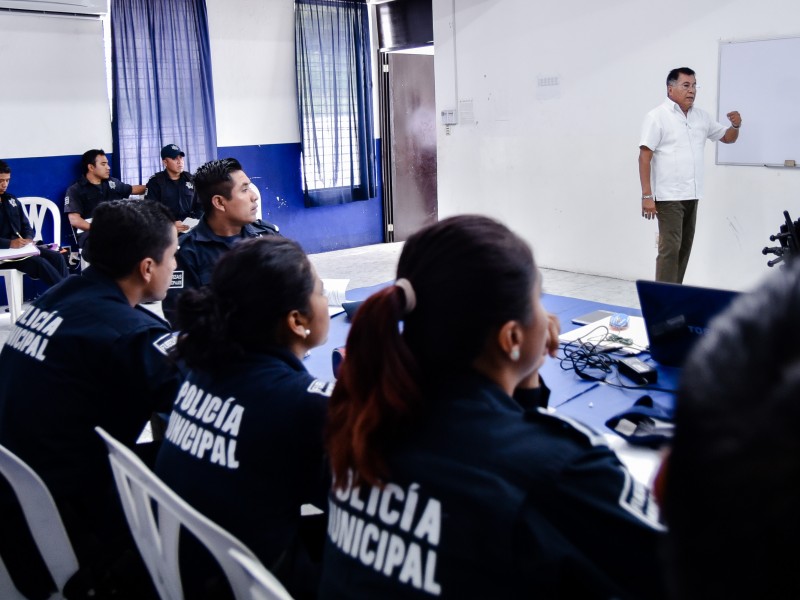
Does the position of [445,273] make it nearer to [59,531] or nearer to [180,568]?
[180,568]

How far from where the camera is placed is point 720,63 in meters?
4.98

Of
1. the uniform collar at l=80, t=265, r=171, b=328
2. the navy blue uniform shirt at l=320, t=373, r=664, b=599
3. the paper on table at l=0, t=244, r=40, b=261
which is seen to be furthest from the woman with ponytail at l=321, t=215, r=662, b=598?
the paper on table at l=0, t=244, r=40, b=261

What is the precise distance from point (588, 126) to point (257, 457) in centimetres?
509

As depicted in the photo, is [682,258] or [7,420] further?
[682,258]

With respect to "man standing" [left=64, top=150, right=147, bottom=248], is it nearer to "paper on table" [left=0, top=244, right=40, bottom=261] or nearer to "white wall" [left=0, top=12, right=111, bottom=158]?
"white wall" [left=0, top=12, right=111, bottom=158]

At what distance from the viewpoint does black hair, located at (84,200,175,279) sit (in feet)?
6.68

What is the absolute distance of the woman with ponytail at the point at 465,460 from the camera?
91cm

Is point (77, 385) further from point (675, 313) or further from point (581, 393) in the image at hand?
point (675, 313)

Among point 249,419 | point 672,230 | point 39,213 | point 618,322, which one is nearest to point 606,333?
point 618,322

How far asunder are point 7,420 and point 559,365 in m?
1.42

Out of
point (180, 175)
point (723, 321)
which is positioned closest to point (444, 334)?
point (723, 321)

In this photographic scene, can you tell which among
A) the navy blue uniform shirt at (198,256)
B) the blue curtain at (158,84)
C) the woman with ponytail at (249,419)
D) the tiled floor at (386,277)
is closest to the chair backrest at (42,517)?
the woman with ponytail at (249,419)

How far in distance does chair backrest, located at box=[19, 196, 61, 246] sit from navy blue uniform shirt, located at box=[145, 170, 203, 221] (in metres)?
0.70

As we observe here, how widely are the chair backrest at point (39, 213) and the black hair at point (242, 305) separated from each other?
484 cm
